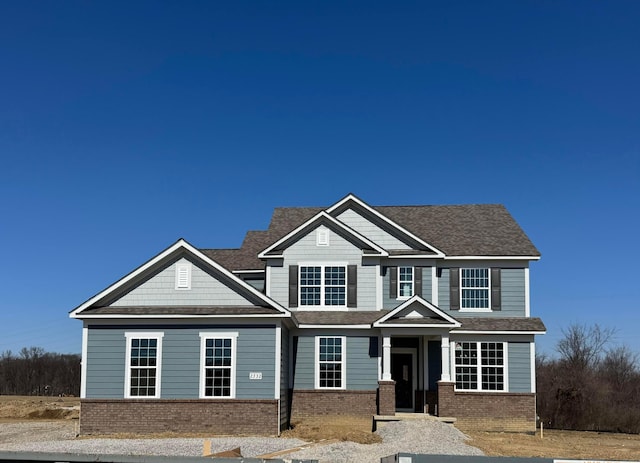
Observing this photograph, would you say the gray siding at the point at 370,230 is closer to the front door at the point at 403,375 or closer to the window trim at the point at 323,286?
the window trim at the point at 323,286

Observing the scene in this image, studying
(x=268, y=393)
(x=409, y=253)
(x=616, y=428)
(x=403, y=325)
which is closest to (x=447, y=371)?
(x=403, y=325)

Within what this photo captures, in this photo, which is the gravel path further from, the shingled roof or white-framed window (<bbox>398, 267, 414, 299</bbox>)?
the shingled roof

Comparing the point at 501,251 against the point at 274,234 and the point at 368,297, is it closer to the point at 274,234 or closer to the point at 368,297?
the point at 368,297

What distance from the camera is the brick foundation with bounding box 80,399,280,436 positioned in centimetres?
2436

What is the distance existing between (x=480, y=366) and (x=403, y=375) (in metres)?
3.08

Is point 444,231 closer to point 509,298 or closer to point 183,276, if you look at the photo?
point 509,298

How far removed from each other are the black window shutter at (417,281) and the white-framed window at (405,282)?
0.12 meters

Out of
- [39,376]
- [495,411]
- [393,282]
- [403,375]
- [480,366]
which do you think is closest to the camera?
[495,411]

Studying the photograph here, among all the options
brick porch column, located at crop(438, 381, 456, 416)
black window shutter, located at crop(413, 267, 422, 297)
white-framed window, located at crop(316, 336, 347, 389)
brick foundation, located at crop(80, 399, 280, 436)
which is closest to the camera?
brick foundation, located at crop(80, 399, 280, 436)

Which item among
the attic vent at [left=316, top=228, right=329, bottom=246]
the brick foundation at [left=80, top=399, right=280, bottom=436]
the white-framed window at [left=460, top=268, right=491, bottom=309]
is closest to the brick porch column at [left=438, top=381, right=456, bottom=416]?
the white-framed window at [left=460, top=268, right=491, bottom=309]

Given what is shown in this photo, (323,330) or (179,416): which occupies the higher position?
(323,330)

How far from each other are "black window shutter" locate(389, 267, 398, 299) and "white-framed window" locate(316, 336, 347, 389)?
2.92m

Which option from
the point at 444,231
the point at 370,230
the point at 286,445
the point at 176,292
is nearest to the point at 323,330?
the point at 370,230

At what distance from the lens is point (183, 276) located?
84.4 feet
